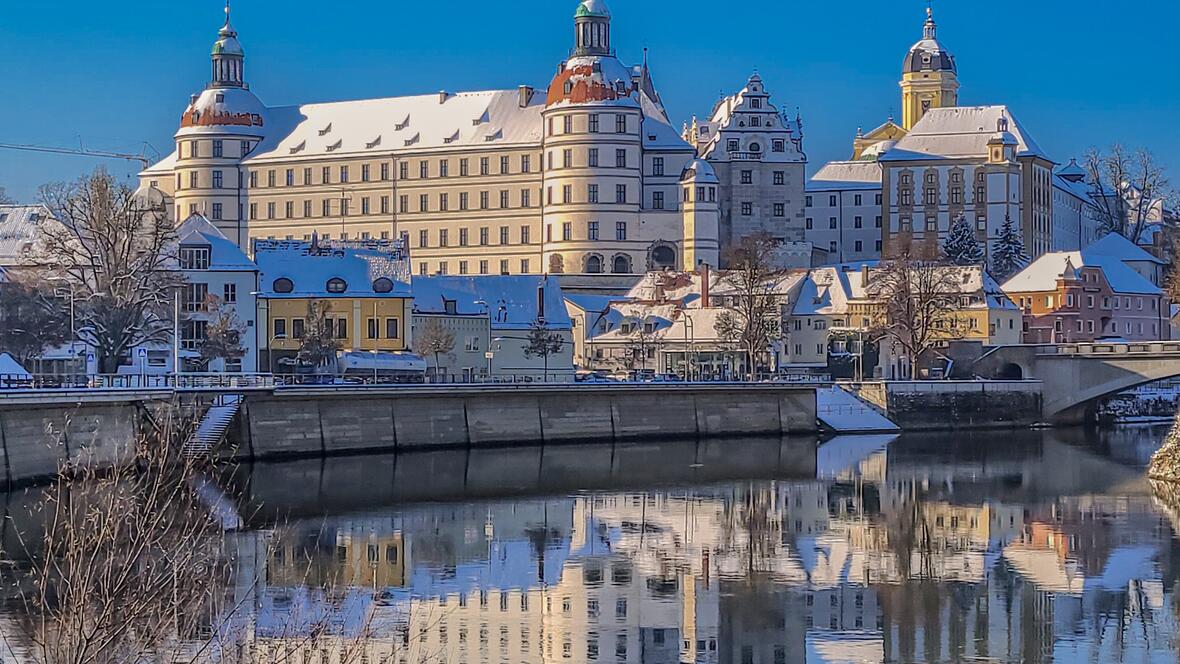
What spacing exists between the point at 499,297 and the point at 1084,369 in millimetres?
27617

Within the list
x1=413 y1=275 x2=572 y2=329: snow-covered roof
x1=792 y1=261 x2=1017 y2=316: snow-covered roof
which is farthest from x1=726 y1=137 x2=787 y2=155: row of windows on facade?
x1=413 y1=275 x2=572 y2=329: snow-covered roof

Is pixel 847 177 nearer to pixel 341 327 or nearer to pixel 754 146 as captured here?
pixel 754 146

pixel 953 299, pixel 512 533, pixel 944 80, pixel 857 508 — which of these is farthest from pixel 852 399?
pixel 944 80

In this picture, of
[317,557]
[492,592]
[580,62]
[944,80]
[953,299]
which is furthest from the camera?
[944,80]

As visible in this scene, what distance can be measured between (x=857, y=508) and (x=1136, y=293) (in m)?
66.6

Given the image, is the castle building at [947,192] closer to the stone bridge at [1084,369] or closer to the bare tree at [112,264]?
the stone bridge at [1084,369]

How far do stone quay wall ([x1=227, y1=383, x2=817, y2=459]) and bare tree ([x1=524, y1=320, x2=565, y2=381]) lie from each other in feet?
64.1

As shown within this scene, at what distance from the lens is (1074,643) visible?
1113 inches

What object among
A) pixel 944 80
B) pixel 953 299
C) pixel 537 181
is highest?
pixel 944 80

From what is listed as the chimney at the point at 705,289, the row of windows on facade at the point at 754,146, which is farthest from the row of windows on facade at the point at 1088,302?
the row of windows on facade at the point at 754,146

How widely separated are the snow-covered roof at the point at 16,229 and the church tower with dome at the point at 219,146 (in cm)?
4369

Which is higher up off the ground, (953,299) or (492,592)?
(953,299)

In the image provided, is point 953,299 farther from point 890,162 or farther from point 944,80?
point 944,80

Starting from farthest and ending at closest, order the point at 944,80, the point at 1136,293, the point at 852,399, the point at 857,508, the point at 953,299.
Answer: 1. the point at 944,80
2. the point at 1136,293
3. the point at 953,299
4. the point at 852,399
5. the point at 857,508
